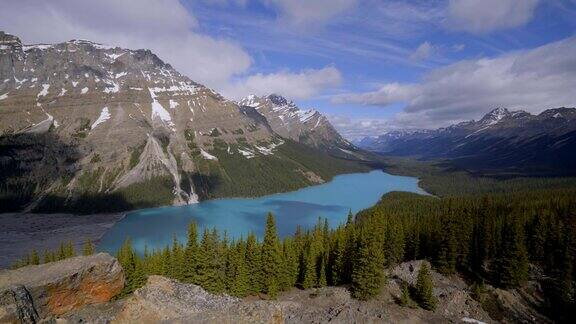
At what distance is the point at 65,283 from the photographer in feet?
93.6

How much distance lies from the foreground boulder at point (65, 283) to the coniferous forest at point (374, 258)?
32.5 meters

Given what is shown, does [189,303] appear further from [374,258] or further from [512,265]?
[512,265]

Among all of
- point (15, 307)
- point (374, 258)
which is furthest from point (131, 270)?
point (15, 307)

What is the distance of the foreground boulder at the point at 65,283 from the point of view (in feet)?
86.0

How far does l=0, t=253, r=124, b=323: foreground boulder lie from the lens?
26.2m

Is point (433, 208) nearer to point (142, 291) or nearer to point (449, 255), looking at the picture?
point (449, 255)

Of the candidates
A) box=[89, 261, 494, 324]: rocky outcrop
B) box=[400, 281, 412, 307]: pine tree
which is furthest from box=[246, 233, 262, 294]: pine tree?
box=[400, 281, 412, 307]: pine tree

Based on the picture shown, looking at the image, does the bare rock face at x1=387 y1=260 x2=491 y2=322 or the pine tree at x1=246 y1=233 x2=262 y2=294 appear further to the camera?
the pine tree at x1=246 y1=233 x2=262 y2=294

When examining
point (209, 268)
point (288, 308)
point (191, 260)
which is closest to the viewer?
point (288, 308)

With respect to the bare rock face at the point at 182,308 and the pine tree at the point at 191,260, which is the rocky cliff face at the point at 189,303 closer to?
the bare rock face at the point at 182,308

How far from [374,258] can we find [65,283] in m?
48.2

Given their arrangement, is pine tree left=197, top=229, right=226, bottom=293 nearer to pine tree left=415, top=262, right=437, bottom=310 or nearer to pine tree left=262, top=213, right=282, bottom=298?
pine tree left=262, top=213, right=282, bottom=298

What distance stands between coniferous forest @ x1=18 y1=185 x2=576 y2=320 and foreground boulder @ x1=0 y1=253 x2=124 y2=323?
107 ft

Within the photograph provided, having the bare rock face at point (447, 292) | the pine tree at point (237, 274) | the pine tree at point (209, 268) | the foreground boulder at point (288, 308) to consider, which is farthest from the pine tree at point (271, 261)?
the bare rock face at point (447, 292)
